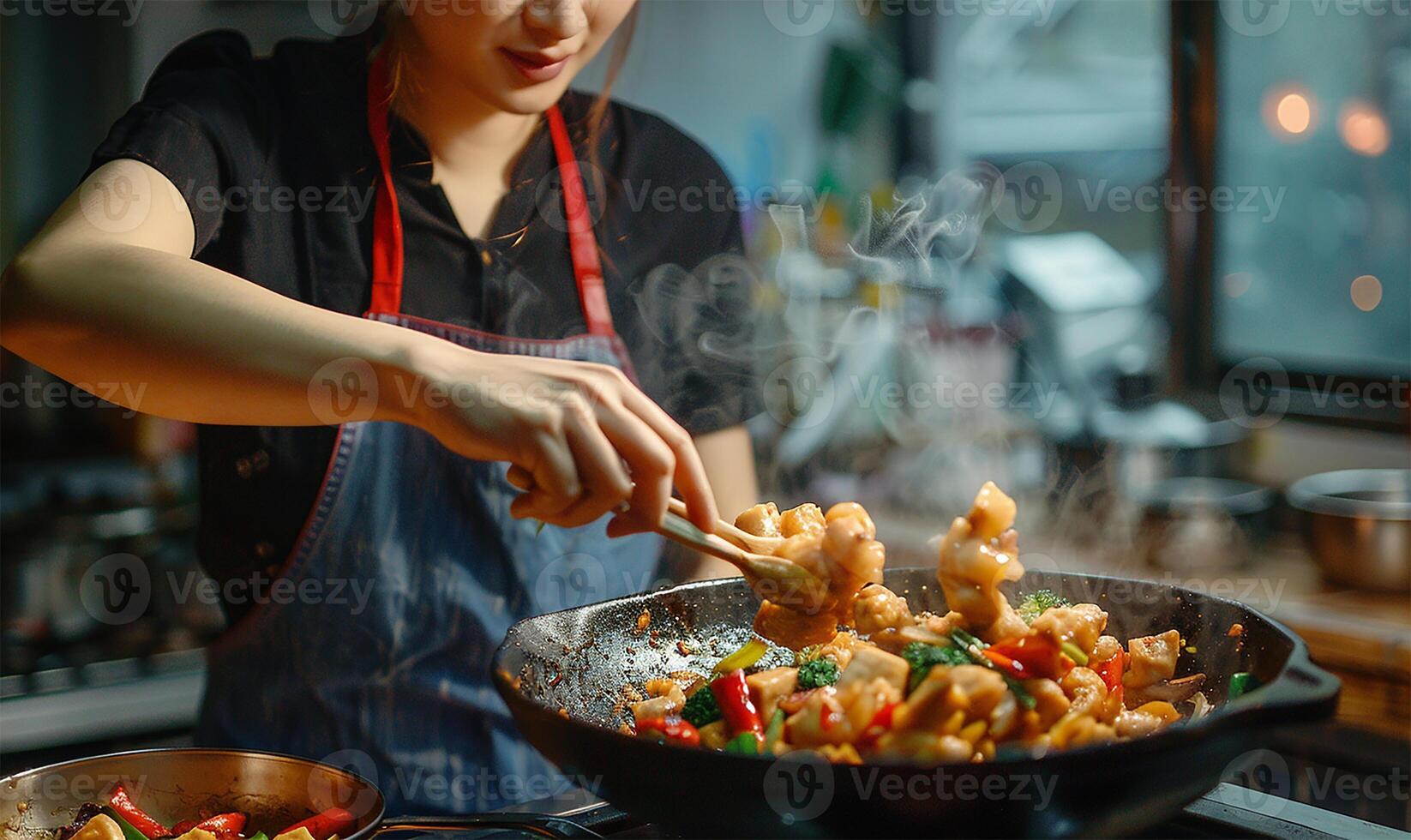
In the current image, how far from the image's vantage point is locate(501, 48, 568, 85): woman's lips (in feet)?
4.85

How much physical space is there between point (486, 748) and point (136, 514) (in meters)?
1.62

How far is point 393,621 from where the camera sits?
1745 mm

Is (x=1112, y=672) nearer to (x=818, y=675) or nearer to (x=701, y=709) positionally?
(x=818, y=675)

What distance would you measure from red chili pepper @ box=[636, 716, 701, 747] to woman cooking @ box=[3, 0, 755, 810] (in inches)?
10.3

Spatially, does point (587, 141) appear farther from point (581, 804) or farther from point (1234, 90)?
point (1234, 90)

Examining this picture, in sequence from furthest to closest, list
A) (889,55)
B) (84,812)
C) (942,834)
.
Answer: (889,55) → (84,812) → (942,834)

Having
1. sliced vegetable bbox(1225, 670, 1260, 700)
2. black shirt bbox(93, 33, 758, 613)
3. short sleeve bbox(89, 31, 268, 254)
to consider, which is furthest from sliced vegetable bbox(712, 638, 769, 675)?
short sleeve bbox(89, 31, 268, 254)

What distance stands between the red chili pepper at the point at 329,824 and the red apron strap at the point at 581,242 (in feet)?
3.08

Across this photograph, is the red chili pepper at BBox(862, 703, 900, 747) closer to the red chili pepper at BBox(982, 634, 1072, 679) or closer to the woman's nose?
the red chili pepper at BBox(982, 634, 1072, 679)

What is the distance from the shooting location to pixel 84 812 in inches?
43.3

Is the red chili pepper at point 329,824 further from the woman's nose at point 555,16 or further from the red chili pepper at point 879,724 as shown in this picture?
the woman's nose at point 555,16

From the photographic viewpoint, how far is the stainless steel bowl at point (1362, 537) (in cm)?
267

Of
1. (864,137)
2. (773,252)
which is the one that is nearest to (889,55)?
(864,137)

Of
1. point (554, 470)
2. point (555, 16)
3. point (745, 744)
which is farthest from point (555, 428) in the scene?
point (555, 16)
